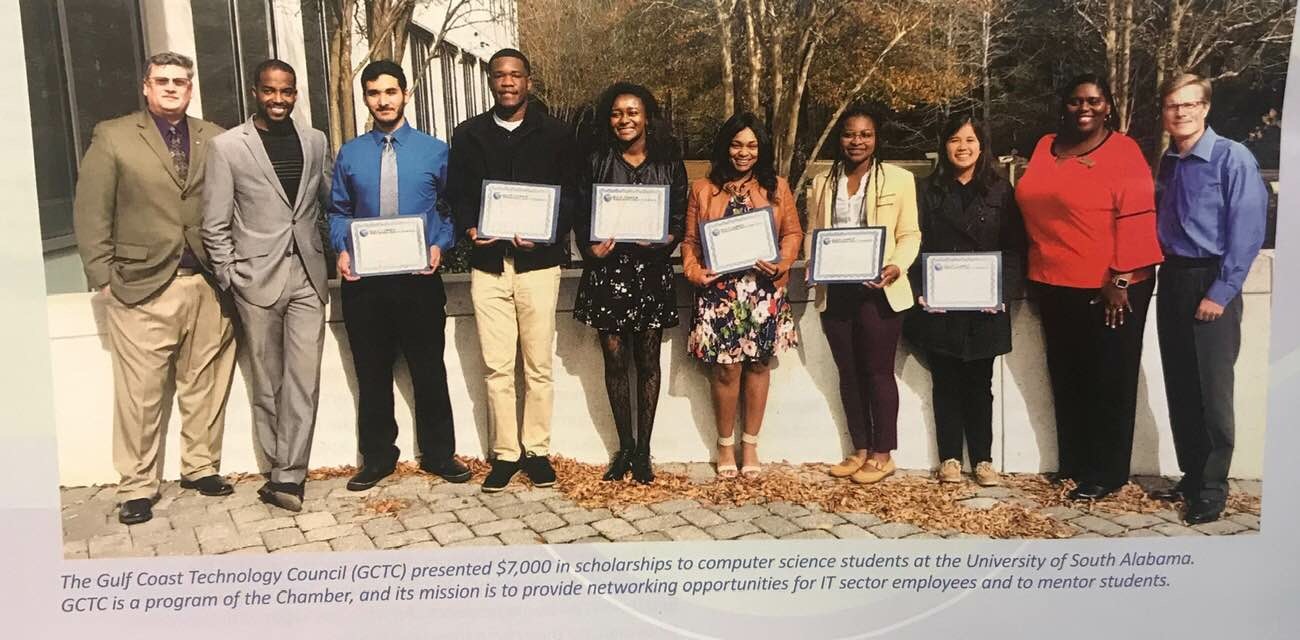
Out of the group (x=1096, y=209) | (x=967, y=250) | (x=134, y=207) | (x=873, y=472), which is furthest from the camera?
(x=873, y=472)

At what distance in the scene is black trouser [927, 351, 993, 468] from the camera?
4008mm

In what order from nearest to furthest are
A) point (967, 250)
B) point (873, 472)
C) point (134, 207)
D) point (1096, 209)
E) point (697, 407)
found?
Result: point (134, 207) < point (1096, 209) < point (967, 250) < point (873, 472) < point (697, 407)

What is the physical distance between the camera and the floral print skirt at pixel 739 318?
3.82 metres

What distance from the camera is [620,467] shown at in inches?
157

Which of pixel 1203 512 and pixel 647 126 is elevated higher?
pixel 647 126

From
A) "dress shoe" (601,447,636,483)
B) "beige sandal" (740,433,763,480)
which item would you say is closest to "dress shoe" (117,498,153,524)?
"dress shoe" (601,447,636,483)

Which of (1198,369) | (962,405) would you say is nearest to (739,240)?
(962,405)

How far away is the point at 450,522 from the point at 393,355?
767 mm

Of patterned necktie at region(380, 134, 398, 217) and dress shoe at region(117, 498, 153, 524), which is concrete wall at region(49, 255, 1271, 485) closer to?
dress shoe at region(117, 498, 153, 524)

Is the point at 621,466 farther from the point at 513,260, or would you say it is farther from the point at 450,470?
the point at 513,260

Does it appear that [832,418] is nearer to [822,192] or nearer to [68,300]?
[822,192]

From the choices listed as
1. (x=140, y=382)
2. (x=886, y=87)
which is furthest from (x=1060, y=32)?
(x=140, y=382)

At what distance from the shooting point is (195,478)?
3.94 metres

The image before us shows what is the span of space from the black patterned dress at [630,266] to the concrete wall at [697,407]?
245 millimetres
